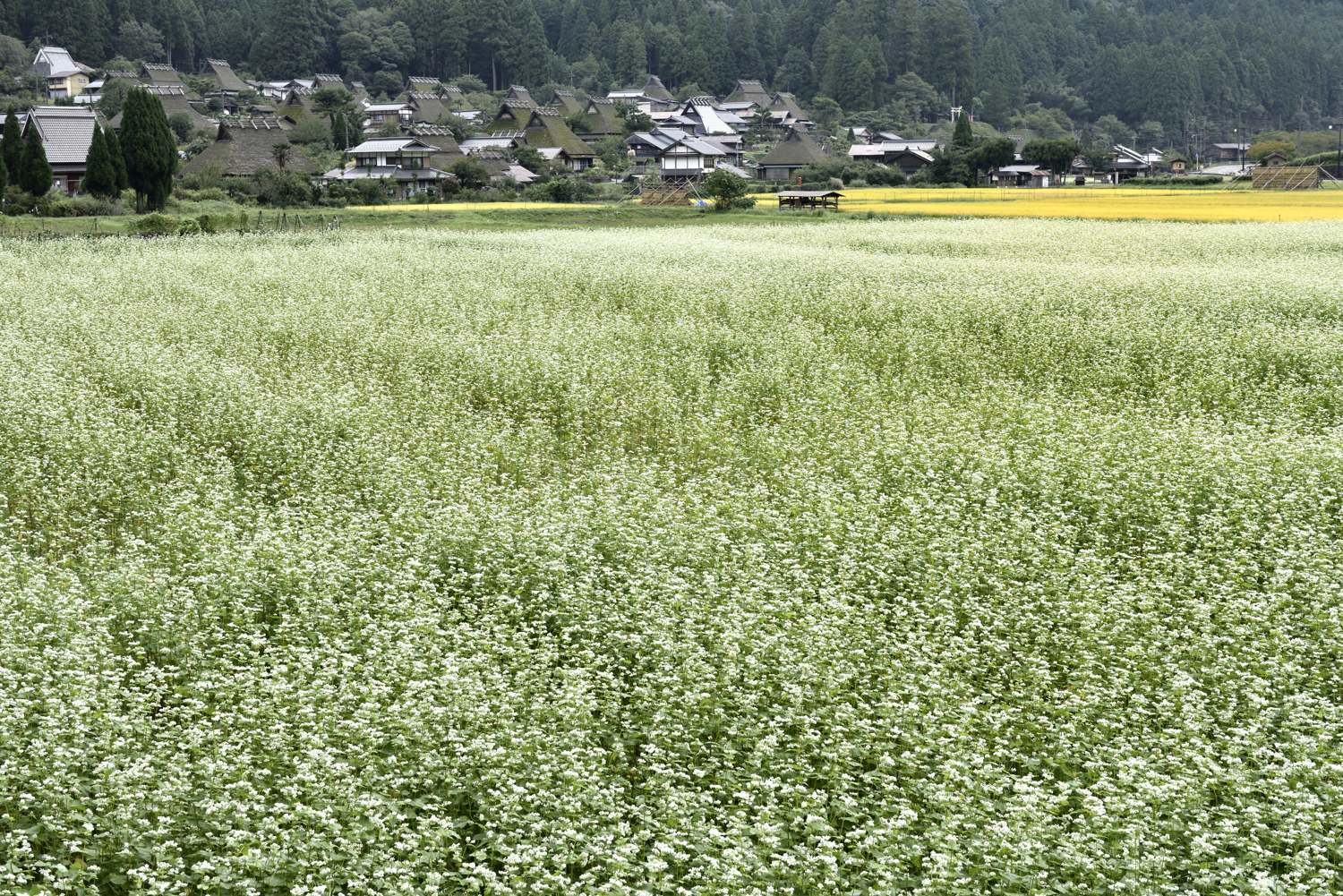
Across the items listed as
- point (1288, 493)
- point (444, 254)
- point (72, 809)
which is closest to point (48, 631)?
point (72, 809)

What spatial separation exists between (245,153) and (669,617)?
60.4 m

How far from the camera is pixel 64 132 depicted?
2104 inches

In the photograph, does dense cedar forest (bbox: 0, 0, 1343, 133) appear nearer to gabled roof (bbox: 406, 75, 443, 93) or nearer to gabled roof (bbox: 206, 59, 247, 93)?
gabled roof (bbox: 206, 59, 247, 93)

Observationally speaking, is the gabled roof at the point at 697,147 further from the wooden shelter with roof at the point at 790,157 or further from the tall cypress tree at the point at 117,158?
the tall cypress tree at the point at 117,158

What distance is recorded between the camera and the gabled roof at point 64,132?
5247 centimetres

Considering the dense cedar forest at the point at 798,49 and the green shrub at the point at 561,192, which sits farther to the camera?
the dense cedar forest at the point at 798,49

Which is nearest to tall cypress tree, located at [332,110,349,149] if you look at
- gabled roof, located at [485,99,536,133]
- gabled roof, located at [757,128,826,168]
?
gabled roof, located at [485,99,536,133]

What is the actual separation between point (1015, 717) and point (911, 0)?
135438 millimetres

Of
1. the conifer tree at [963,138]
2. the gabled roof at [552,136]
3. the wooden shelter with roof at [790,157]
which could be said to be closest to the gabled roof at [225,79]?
the gabled roof at [552,136]

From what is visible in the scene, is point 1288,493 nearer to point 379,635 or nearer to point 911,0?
point 379,635

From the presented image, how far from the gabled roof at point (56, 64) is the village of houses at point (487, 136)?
12 centimetres

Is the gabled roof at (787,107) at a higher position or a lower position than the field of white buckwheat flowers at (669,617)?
higher

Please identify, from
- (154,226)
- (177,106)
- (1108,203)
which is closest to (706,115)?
(177,106)

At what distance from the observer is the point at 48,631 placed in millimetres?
8000
